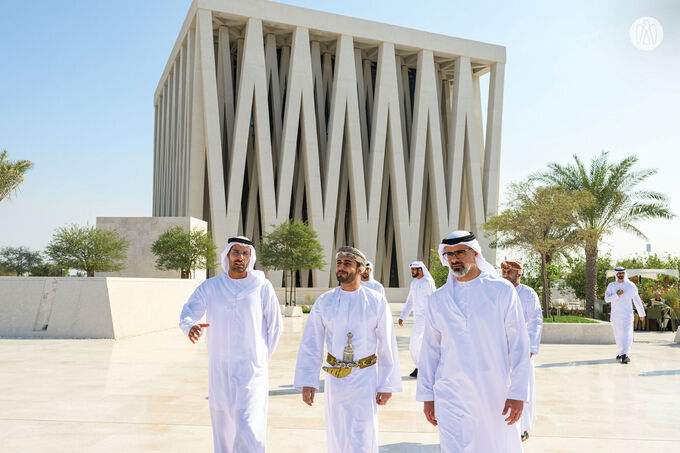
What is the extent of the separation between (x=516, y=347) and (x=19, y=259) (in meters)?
63.9

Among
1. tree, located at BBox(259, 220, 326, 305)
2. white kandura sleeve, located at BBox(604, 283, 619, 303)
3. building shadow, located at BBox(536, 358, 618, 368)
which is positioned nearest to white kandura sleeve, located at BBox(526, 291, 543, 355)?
building shadow, located at BBox(536, 358, 618, 368)

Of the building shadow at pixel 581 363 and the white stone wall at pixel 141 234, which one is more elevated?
the white stone wall at pixel 141 234

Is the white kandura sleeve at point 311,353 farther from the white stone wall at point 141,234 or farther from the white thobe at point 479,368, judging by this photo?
the white stone wall at point 141,234

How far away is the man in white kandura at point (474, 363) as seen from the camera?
11.8ft

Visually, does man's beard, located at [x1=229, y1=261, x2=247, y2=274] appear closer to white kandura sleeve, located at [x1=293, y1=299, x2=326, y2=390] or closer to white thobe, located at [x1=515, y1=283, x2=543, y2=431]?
white kandura sleeve, located at [x1=293, y1=299, x2=326, y2=390]

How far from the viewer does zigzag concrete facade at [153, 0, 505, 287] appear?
33.5 metres

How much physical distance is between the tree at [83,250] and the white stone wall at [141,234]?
2328 millimetres

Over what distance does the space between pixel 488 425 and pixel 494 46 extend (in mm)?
40298

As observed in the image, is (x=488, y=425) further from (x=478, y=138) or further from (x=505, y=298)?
(x=478, y=138)

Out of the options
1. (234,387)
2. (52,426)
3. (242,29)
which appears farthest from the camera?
(242,29)

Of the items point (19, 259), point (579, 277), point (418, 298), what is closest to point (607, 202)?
point (579, 277)

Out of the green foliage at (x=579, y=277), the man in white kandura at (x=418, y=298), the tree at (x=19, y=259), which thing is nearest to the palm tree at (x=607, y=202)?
the green foliage at (x=579, y=277)

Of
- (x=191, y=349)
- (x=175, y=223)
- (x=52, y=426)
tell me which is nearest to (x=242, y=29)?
(x=175, y=223)

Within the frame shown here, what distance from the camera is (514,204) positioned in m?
19.3
